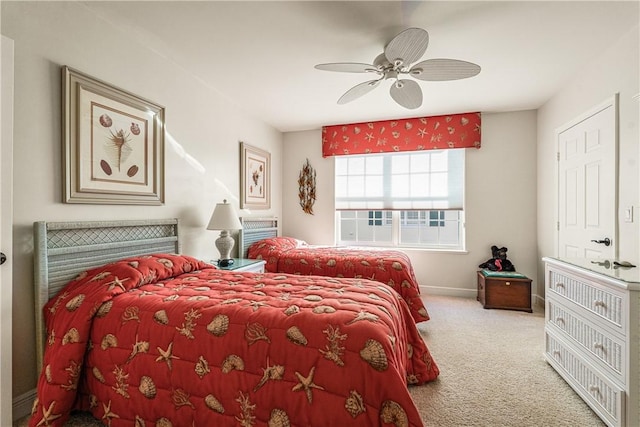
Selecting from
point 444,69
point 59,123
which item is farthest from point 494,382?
point 59,123

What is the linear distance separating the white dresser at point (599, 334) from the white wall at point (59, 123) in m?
3.23

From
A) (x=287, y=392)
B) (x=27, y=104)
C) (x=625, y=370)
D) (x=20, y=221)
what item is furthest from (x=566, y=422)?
(x=27, y=104)

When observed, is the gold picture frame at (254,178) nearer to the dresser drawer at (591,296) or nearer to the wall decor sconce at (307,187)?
the wall decor sconce at (307,187)

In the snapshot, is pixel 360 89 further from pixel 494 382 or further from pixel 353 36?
pixel 494 382

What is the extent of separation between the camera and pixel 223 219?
311 centimetres

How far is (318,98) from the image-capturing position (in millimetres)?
3684

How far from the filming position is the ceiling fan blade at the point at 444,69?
7.03 ft

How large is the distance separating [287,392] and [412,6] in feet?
7.90

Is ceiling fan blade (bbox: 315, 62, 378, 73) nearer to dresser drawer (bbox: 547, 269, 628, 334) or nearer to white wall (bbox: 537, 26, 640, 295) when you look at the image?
white wall (bbox: 537, 26, 640, 295)

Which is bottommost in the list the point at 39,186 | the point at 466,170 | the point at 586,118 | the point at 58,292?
the point at 58,292

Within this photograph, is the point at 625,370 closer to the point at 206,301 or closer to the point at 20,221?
the point at 206,301

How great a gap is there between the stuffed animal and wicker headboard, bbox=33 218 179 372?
399 cm

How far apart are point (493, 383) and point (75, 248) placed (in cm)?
296

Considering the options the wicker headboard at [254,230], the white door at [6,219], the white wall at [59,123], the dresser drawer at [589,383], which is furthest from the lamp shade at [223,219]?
the dresser drawer at [589,383]
